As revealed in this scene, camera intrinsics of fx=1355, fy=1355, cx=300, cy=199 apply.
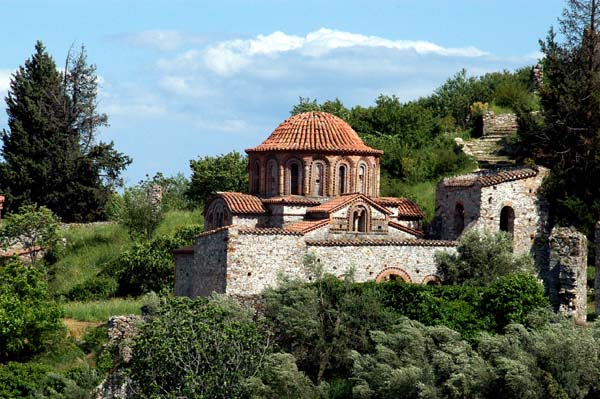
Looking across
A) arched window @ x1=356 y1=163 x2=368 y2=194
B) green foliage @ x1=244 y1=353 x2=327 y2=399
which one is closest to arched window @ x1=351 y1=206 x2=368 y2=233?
arched window @ x1=356 y1=163 x2=368 y2=194

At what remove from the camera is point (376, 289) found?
3359 centimetres

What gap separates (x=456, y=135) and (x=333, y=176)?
12952 millimetres

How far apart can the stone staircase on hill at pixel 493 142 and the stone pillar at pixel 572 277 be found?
8.57 metres

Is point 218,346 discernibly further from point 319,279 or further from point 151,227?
point 151,227

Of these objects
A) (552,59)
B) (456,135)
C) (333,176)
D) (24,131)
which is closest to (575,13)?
(552,59)

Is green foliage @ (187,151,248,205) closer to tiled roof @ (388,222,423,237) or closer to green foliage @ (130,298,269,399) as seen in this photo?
tiled roof @ (388,222,423,237)

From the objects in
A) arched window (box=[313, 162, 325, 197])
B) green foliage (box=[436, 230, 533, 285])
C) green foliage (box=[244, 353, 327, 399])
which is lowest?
green foliage (box=[244, 353, 327, 399])

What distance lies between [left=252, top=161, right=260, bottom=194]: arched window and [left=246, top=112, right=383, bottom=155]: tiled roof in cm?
54

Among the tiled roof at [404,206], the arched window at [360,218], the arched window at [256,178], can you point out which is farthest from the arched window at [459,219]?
the arched window at [256,178]

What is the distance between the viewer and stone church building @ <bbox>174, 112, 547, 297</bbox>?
34.8m

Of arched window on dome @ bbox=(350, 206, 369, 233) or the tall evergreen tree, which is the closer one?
arched window on dome @ bbox=(350, 206, 369, 233)

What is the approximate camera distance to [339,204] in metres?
36.8

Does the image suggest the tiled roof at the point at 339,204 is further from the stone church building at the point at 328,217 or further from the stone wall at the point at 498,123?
the stone wall at the point at 498,123

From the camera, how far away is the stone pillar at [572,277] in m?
35.0
